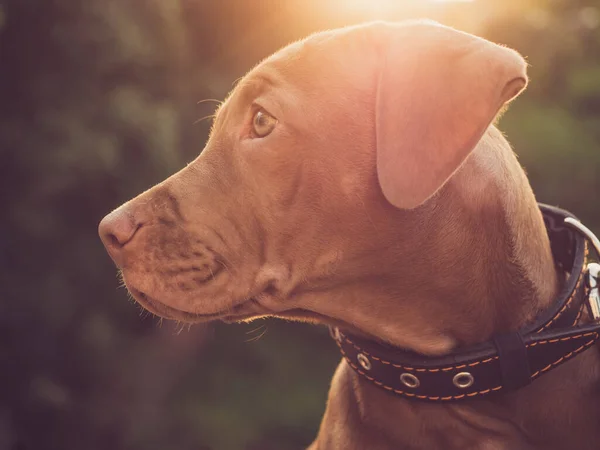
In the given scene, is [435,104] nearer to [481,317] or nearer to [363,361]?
[481,317]

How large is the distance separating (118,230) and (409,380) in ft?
3.78

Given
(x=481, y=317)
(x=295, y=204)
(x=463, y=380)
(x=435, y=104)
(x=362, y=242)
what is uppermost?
(x=435, y=104)

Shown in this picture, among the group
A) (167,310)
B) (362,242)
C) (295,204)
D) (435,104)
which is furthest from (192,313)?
(435,104)

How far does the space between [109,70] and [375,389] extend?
151 inches

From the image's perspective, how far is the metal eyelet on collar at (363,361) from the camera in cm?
258

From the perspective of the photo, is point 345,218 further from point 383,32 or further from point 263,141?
point 383,32

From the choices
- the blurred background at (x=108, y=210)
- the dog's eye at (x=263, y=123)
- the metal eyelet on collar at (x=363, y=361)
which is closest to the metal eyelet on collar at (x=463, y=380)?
the metal eyelet on collar at (x=363, y=361)

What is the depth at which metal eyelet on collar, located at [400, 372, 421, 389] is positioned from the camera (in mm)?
2482

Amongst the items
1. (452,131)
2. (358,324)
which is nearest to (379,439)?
(358,324)

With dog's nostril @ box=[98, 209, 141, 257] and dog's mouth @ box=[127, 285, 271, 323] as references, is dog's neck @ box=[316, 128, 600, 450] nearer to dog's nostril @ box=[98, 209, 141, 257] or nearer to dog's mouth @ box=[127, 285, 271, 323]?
dog's mouth @ box=[127, 285, 271, 323]

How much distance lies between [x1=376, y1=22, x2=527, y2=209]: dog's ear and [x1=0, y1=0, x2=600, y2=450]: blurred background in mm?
3364

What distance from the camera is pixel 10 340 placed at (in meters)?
5.25

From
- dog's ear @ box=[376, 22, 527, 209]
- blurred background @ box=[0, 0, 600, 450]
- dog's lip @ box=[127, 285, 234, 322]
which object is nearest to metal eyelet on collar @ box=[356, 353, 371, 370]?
dog's lip @ box=[127, 285, 234, 322]

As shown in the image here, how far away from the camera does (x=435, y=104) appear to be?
2.29 m
